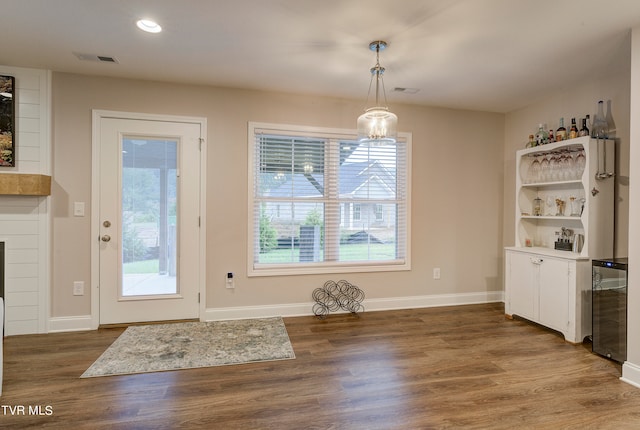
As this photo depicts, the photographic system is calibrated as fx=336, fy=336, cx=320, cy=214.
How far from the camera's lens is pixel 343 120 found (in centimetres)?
399

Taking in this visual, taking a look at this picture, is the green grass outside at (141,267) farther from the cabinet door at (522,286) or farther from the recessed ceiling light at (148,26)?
the cabinet door at (522,286)

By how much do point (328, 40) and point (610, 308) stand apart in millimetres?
3155

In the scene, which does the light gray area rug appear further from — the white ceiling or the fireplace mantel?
the white ceiling

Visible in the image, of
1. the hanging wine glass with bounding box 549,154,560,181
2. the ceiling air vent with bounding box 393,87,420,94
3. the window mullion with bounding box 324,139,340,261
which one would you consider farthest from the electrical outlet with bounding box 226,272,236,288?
the hanging wine glass with bounding box 549,154,560,181

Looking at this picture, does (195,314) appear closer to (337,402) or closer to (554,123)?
(337,402)

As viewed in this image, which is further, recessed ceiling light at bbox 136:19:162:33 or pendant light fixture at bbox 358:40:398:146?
pendant light fixture at bbox 358:40:398:146

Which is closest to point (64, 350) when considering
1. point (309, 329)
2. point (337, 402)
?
point (309, 329)

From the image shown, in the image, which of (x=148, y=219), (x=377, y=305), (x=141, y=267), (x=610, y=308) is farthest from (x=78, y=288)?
(x=610, y=308)

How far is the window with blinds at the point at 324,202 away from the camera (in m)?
3.81

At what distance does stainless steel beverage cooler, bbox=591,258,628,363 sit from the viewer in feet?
8.64

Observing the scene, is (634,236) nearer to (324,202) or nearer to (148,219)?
(324,202)

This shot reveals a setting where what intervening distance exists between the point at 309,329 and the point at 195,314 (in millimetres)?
1250

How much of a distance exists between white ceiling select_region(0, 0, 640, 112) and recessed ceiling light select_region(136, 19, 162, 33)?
0.15ft

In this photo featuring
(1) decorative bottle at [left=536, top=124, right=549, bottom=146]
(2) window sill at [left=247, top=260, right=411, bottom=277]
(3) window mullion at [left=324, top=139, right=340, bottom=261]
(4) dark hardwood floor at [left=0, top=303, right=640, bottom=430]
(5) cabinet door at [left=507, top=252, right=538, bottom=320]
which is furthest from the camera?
(3) window mullion at [left=324, top=139, right=340, bottom=261]
